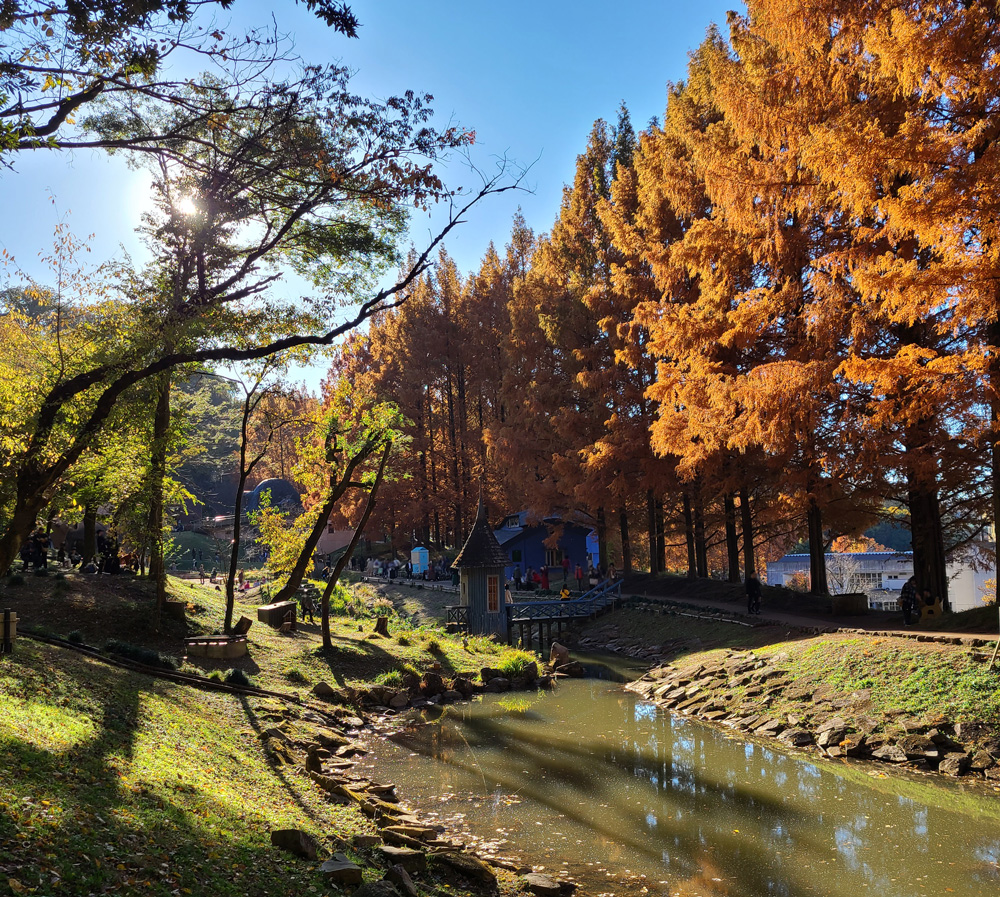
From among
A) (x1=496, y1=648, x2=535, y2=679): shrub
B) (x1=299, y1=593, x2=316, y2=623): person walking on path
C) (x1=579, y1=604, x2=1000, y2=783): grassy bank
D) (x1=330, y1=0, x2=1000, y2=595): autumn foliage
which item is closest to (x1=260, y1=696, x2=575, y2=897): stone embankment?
(x1=579, y1=604, x2=1000, y2=783): grassy bank

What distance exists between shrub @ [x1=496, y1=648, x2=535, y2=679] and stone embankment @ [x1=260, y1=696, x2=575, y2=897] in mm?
7981

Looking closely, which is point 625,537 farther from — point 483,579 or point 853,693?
point 853,693

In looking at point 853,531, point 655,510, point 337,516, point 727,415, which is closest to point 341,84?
point 727,415

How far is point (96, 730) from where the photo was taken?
8.30 m

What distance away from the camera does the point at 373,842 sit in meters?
7.51

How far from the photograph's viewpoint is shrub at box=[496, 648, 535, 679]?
20266 mm

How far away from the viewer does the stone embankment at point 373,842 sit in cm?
631

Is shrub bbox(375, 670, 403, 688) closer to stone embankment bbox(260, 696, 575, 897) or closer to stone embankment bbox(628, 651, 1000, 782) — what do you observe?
stone embankment bbox(260, 696, 575, 897)

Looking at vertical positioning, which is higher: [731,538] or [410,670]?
[731,538]

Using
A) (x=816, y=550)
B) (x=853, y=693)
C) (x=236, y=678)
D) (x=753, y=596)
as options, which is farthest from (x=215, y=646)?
(x=816, y=550)

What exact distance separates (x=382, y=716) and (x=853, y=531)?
16.7 m

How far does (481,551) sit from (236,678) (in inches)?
516

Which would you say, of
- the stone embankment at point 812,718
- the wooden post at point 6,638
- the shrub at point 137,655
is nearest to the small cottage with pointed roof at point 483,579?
the stone embankment at point 812,718

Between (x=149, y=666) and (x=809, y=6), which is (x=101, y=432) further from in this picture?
(x=809, y=6)
